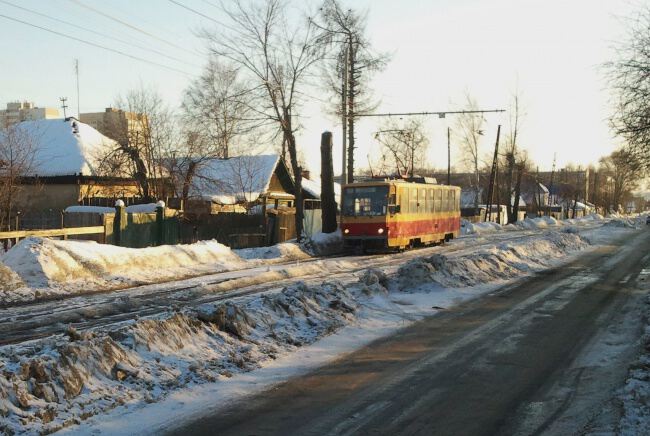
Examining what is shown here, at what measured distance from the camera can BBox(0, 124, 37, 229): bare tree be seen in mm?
23219

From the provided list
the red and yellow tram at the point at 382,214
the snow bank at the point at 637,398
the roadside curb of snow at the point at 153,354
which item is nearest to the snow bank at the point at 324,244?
the red and yellow tram at the point at 382,214

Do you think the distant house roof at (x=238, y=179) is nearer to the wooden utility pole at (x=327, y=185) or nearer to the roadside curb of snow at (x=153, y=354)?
the wooden utility pole at (x=327, y=185)

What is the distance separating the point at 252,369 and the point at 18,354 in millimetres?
2698

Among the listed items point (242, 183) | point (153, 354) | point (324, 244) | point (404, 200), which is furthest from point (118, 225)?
point (242, 183)

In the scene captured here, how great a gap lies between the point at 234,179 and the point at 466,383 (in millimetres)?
35674

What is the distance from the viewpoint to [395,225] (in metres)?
26.5

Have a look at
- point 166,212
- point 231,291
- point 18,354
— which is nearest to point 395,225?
point 166,212

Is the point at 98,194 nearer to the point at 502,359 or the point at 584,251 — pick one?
the point at 584,251

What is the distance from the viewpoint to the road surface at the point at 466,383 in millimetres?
5984

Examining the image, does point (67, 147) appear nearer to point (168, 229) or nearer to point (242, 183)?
point (242, 183)

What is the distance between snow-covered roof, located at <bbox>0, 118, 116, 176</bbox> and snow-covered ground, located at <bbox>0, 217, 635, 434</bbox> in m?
20.2

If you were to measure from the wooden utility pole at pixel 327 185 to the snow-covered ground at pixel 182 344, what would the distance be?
1233 centimetres

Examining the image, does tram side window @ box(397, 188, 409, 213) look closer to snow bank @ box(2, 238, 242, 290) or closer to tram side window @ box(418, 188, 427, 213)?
tram side window @ box(418, 188, 427, 213)

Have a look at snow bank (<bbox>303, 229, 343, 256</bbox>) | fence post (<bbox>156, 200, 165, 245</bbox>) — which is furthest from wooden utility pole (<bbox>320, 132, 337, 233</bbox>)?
fence post (<bbox>156, 200, 165, 245</bbox>)
